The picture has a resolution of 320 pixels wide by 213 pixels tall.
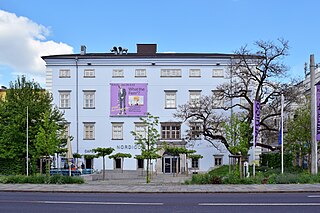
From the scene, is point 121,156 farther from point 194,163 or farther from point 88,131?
point 194,163

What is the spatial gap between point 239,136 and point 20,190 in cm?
1584

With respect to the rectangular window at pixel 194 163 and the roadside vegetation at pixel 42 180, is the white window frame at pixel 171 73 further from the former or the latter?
the roadside vegetation at pixel 42 180

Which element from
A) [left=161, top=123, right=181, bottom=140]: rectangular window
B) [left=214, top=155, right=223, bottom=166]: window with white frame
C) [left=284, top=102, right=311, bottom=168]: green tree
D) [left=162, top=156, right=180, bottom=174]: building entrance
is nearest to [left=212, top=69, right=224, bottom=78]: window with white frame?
[left=161, top=123, right=181, bottom=140]: rectangular window

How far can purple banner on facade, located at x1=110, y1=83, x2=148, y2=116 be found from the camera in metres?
53.2

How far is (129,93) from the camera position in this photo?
53188mm

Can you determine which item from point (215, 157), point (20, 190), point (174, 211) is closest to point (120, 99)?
point (215, 157)

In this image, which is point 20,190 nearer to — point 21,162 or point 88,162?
point 21,162

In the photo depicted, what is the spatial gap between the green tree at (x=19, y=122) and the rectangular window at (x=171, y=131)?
15739mm

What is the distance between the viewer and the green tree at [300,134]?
35406mm

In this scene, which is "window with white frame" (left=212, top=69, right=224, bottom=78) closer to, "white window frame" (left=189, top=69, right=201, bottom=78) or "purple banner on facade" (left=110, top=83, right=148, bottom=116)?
"white window frame" (left=189, top=69, right=201, bottom=78)

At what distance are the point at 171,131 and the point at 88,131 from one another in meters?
10.4

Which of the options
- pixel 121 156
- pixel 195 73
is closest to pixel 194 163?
pixel 121 156

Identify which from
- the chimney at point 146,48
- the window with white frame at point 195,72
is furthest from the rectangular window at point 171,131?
the chimney at point 146,48

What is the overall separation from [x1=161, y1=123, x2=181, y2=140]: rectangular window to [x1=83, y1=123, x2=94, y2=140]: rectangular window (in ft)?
28.7
